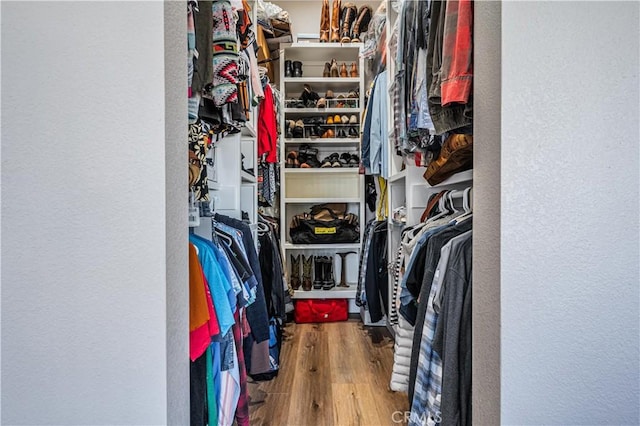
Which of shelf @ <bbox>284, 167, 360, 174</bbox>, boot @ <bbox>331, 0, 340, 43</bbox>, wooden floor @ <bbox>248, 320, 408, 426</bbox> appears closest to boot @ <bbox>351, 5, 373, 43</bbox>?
boot @ <bbox>331, 0, 340, 43</bbox>

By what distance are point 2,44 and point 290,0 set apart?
3370 millimetres

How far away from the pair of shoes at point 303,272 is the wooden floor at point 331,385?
50cm

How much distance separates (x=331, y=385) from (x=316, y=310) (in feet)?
3.92

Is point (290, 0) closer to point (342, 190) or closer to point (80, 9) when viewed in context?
point (342, 190)

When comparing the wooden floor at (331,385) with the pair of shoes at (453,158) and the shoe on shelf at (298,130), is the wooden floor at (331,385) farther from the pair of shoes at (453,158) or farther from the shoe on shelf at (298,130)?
the shoe on shelf at (298,130)

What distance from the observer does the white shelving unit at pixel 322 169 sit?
3410 mm

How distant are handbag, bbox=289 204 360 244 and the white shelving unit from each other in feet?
0.17

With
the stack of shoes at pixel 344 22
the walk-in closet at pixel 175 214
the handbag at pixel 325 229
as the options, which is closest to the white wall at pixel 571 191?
the walk-in closet at pixel 175 214

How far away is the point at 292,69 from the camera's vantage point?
3.47 meters

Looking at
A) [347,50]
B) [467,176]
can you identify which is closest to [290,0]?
[347,50]

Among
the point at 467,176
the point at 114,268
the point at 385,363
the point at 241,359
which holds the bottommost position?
the point at 385,363

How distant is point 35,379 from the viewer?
0.77 metres

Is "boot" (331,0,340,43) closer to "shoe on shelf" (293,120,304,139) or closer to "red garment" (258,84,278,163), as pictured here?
"shoe on shelf" (293,120,304,139)

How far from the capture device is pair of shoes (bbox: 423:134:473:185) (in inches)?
53.6
